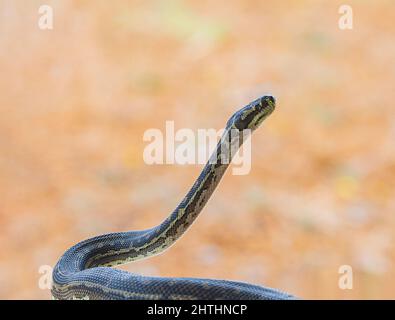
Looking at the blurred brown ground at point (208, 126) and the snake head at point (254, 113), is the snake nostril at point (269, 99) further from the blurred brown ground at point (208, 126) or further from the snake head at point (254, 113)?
the blurred brown ground at point (208, 126)

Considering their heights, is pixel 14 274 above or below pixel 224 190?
below

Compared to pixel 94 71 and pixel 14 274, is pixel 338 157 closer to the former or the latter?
pixel 94 71

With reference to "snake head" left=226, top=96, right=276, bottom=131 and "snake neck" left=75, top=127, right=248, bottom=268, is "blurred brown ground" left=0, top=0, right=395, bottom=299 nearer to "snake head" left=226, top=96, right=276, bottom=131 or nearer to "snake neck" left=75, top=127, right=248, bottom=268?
"snake neck" left=75, top=127, right=248, bottom=268

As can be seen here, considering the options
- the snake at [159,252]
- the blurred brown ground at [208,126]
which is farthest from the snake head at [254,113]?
the blurred brown ground at [208,126]

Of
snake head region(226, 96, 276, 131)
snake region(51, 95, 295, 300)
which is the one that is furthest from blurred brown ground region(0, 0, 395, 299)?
snake head region(226, 96, 276, 131)
